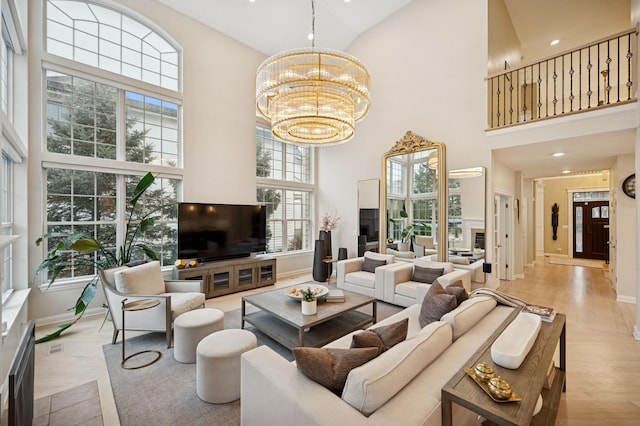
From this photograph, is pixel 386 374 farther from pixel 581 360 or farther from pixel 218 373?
pixel 581 360

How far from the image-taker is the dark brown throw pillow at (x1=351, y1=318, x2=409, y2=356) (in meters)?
1.69

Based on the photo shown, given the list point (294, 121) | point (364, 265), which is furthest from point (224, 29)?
point (364, 265)

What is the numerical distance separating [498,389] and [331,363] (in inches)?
30.8

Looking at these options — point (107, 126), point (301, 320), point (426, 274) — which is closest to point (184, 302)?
point (301, 320)

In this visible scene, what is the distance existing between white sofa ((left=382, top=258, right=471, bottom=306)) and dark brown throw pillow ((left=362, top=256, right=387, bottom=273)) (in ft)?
1.34

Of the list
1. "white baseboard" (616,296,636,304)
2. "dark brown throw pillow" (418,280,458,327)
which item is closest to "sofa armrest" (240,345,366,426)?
"dark brown throw pillow" (418,280,458,327)

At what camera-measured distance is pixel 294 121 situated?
3221 mm

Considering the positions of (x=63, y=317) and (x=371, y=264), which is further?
(x=371, y=264)

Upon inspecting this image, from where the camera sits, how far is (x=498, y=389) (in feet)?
4.12

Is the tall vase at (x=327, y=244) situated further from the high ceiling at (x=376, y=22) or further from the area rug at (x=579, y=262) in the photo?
the area rug at (x=579, y=262)

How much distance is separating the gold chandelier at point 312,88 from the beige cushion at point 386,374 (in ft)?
7.78

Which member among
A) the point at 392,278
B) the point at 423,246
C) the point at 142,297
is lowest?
the point at 392,278

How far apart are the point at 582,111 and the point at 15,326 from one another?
23.1ft

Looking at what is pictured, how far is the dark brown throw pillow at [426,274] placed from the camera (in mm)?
4422
